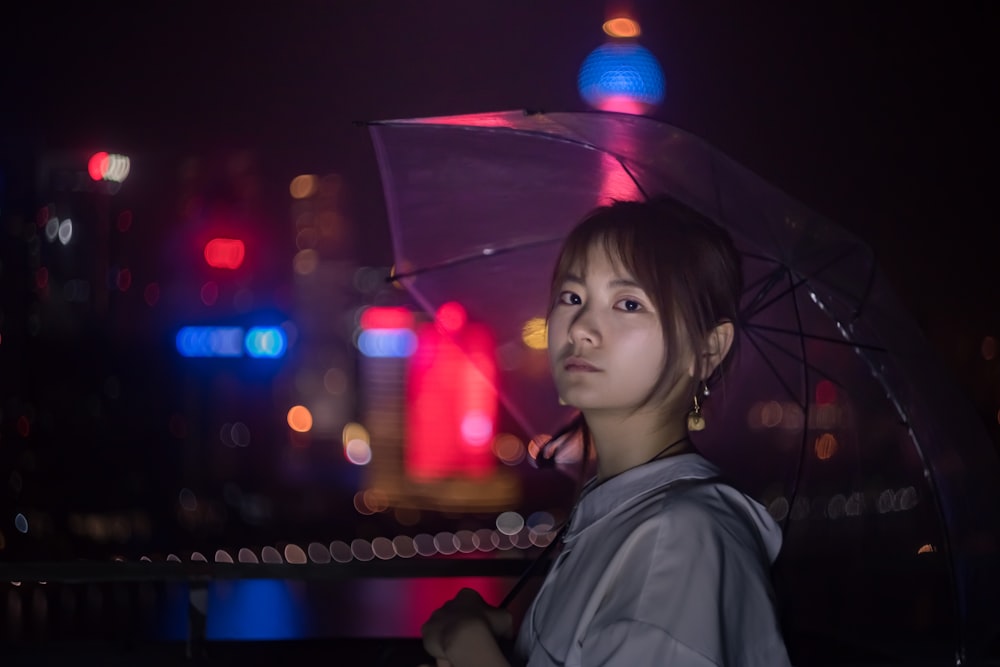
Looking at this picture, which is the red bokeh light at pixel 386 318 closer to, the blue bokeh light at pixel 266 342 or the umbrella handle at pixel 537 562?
the blue bokeh light at pixel 266 342

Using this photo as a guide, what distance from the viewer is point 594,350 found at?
6.29 feet

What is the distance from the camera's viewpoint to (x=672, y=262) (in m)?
1.92

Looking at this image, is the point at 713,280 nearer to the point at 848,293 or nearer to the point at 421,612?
the point at 848,293

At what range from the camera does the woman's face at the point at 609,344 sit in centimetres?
190

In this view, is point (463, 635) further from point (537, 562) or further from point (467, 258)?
point (467, 258)

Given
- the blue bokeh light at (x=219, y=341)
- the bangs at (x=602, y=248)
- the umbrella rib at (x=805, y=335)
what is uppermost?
the bangs at (x=602, y=248)

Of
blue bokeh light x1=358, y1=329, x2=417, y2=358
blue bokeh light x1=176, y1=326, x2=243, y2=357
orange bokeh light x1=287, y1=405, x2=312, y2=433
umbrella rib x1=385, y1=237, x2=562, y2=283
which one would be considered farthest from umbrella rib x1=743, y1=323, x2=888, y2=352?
blue bokeh light x1=358, y1=329, x2=417, y2=358

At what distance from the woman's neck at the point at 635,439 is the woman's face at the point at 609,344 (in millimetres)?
35

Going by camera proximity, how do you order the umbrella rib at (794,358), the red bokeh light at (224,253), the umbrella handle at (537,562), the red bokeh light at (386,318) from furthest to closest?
the red bokeh light at (386,318)
the red bokeh light at (224,253)
the umbrella rib at (794,358)
the umbrella handle at (537,562)

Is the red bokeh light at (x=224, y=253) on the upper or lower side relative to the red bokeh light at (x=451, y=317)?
lower

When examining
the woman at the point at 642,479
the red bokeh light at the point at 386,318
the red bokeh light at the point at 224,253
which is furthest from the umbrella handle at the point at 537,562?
the red bokeh light at the point at 386,318

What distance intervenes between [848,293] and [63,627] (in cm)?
3406

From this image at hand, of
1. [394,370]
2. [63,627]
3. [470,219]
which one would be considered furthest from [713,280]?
[394,370]

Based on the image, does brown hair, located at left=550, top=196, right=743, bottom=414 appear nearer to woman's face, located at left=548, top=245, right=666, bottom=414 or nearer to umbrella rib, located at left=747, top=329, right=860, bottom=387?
woman's face, located at left=548, top=245, right=666, bottom=414
